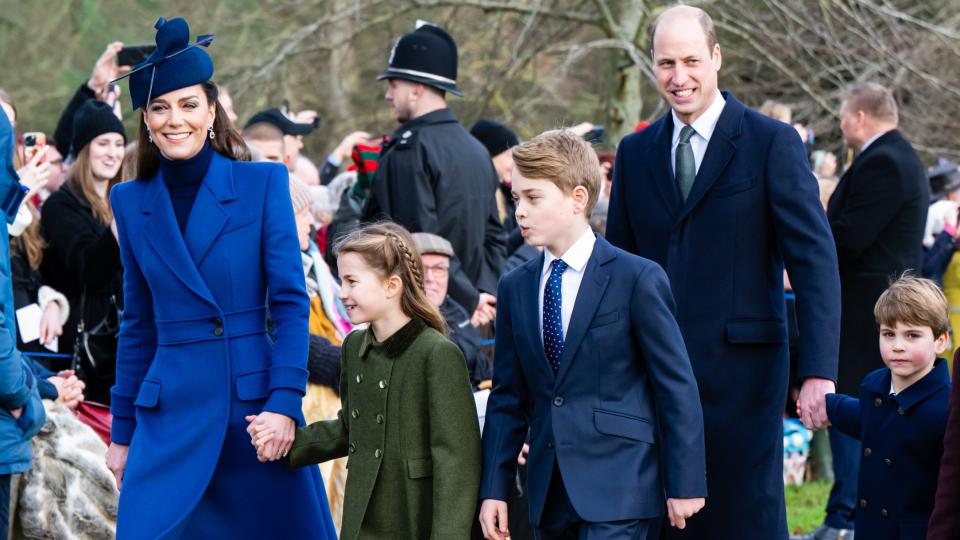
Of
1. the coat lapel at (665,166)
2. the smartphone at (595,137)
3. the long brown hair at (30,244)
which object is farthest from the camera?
the long brown hair at (30,244)

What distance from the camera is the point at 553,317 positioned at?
4.34 metres

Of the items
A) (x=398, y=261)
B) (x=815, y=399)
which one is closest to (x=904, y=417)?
(x=815, y=399)

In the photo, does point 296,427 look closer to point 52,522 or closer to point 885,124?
point 52,522

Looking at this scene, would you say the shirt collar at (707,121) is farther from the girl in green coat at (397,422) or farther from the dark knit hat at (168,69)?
the dark knit hat at (168,69)

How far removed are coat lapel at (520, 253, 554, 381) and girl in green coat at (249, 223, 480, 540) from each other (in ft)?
1.02

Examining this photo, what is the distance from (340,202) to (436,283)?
98.1 inches

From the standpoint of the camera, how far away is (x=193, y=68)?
452cm

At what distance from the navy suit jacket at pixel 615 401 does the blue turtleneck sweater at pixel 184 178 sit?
3.71ft

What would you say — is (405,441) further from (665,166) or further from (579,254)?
(665,166)

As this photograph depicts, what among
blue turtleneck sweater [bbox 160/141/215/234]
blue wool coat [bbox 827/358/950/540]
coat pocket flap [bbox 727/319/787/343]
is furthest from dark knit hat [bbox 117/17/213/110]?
blue wool coat [bbox 827/358/950/540]

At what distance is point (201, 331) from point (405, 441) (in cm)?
73

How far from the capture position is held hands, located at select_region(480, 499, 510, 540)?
4331 mm

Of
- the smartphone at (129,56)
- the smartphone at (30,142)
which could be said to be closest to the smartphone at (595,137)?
the smartphone at (129,56)

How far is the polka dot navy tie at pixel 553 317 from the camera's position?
432 centimetres
